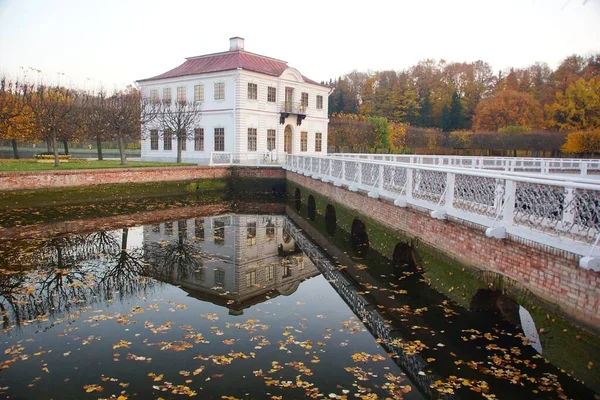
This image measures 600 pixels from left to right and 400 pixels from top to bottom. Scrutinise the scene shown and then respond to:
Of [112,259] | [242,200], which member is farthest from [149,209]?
[112,259]

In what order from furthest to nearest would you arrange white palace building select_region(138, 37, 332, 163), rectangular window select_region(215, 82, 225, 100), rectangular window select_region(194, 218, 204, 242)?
rectangular window select_region(215, 82, 225, 100), white palace building select_region(138, 37, 332, 163), rectangular window select_region(194, 218, 204, 242)

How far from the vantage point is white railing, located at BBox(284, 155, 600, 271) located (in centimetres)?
541

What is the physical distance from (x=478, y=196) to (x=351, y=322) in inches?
120

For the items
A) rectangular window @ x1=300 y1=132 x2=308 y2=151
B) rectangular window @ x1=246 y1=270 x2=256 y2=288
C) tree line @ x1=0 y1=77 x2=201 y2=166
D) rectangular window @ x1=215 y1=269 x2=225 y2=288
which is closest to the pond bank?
rectangular window @ x1=246 y1=270 x2=256 y2=288

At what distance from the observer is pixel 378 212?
12.4 meters

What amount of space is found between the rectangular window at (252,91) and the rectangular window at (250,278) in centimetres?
2544

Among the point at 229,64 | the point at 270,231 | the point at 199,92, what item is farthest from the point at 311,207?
the point at 199,92

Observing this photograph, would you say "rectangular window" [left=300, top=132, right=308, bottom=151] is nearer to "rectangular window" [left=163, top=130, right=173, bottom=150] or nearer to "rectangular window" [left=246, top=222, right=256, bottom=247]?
"rectangular window" [left=163, top=130, right=173, bottom=150]

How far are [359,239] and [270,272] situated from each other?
191 inches

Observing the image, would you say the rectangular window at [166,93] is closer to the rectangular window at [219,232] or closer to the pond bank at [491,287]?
the rectangular window at [219,232]

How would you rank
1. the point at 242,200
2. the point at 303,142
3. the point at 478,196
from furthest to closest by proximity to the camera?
the point at 303,142 < the point at 242,200 < the point at 478,196

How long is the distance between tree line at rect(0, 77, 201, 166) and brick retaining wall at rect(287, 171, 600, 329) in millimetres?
24745

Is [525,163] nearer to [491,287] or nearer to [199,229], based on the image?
[199,229]

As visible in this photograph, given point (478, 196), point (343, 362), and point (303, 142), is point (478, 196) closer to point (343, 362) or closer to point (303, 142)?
point (343, 362)
